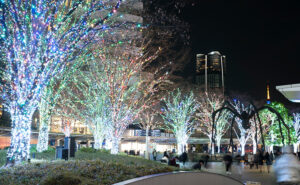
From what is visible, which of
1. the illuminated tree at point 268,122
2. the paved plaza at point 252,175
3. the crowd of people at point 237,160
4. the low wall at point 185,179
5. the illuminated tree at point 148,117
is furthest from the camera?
→ the illuminated tree at point 268,122

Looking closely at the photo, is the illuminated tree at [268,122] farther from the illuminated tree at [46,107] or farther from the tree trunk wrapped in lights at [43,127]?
the tree trunk wrapped in lights at [43,127]

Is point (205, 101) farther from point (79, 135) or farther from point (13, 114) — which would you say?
point (13, 114)

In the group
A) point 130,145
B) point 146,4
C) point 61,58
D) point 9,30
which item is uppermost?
point 146,4

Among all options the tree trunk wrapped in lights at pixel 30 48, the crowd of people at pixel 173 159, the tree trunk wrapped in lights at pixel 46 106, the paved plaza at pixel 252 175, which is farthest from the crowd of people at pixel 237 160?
the tree trunk wrapped in lights at pixel 46 106

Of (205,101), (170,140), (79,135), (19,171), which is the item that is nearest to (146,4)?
(19,171)

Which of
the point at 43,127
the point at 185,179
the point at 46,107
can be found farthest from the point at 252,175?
the point at 46,107

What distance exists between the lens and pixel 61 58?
35.6 ft

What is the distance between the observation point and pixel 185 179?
664 centimetres

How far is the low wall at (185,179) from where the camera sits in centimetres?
570

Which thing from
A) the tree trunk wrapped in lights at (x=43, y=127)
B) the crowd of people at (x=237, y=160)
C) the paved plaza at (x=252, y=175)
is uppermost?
the tree trunk wrapped in lights at (x=43, y=127)

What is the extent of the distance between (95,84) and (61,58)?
11.1 m

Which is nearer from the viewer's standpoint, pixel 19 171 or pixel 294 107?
pixel 19 171

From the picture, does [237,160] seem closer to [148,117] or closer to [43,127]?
[43,127]

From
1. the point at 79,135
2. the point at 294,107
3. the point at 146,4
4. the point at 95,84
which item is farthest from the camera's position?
the point at 294,107
